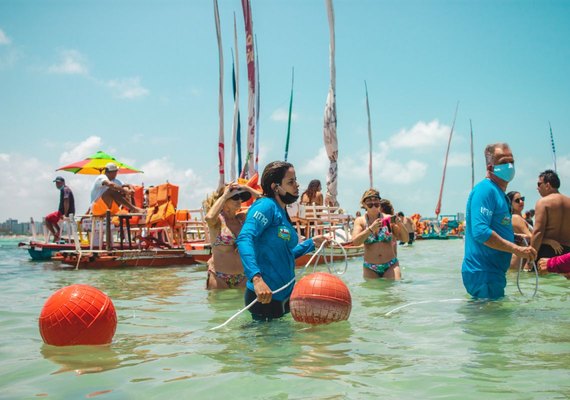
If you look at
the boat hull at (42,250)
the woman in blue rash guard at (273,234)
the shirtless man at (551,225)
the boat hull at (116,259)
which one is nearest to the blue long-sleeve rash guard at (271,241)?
the woman in blue rash guard at (273,234)

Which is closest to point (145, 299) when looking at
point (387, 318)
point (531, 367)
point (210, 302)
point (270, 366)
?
point (210, 302)

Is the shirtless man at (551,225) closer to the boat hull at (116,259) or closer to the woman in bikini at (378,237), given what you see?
the woman in bikini at (378,237)

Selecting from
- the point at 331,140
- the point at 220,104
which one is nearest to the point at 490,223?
the point at 331,140

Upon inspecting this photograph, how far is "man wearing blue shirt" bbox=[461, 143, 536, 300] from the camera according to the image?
6035mm

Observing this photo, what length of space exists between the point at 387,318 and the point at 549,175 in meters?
4.03

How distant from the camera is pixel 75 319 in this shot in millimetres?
5062

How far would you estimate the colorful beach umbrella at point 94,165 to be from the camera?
2067 centimetres

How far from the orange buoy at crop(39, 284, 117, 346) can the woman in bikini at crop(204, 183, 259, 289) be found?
3.23 meters

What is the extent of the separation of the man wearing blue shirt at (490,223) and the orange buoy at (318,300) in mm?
1566

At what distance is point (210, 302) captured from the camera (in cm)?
843

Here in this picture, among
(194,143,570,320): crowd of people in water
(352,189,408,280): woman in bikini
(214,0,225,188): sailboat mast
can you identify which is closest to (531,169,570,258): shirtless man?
(194,143,570,320): crowd of people in water

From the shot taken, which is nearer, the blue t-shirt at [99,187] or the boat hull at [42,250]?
the blue t-shirt at [99,187]

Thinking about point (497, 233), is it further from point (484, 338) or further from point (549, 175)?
point (549, 175)

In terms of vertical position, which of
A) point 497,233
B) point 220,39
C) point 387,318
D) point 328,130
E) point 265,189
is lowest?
point 387,318
